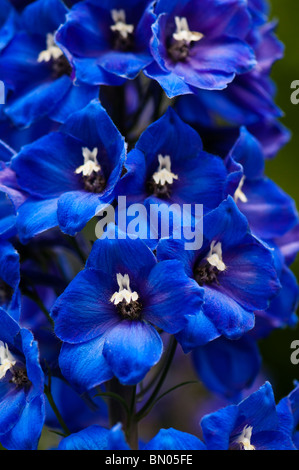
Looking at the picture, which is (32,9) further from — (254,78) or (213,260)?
(213,260)

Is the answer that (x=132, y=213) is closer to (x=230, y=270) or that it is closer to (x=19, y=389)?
(x=230, y=270)

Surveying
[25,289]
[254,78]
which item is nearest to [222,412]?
[25,289]

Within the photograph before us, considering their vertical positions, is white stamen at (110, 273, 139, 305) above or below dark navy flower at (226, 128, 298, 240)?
above

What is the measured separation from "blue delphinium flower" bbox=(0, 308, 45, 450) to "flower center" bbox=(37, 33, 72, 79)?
23.4 inches

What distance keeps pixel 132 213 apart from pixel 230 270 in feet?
0.81

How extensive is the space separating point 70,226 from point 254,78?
0.66 meters

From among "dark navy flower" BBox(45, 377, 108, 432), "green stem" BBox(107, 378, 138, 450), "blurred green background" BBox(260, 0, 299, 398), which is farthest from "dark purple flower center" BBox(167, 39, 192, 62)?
"blurred green background" BBox(260, 0, 299, 398)

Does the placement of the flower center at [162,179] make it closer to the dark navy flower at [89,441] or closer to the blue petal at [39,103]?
the blue petal at [39,103]

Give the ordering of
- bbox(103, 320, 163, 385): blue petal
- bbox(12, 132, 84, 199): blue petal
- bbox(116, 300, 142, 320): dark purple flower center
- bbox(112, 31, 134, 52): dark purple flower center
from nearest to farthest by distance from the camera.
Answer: bbox(103, 320, 163, 385): blue petal, bbox(116, 300, 142, 320): dark purple flower center, bbox(12, 132, 84, 199): blue petal, bbox(112, 31, 134, 52): dark purple flower center

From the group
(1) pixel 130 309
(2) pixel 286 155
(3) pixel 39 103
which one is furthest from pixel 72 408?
(2) pixel 286 155

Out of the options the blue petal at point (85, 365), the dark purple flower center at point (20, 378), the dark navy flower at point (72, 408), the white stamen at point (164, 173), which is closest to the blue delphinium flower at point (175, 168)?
the white stamen at point (164, 173)

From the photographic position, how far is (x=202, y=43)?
1.61m

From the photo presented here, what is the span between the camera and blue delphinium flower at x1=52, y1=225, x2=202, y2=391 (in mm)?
1303

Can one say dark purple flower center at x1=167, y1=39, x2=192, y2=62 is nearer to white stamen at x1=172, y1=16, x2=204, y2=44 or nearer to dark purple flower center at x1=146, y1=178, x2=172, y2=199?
white stamen at x1=172, y1=16, x2=204, y2=44
